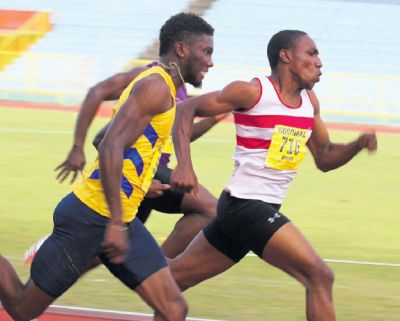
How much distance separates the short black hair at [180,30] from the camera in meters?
5.58

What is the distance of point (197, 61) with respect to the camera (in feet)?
18.3

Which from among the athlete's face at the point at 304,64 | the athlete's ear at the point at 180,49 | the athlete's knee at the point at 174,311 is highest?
the athlete's ear at the point at 180,49

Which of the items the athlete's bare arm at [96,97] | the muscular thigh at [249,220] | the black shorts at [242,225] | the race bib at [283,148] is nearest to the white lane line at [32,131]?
the athlete's bare arm at [96,97]

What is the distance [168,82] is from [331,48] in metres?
26.6

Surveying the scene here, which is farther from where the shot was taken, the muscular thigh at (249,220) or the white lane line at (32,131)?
the white lane line at (32,131)

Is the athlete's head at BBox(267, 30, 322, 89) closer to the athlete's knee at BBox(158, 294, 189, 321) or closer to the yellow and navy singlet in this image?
the yellow and navy singlet

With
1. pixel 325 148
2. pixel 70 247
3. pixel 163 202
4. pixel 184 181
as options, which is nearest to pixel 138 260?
pixel 70 247

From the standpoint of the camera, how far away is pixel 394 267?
29.1 ft

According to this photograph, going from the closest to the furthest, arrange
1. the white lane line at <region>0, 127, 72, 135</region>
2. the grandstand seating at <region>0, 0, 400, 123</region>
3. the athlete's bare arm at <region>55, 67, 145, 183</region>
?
the athlete's bare arm at <region>55, 67, 145, 183</region>, the white lane line at <region>0, 127, 72, 135</region>, the grandstand seating at <region>0, 0, 400, 123</region>

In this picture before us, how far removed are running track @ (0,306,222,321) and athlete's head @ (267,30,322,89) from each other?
163 cm

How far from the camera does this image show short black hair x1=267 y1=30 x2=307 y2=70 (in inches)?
236

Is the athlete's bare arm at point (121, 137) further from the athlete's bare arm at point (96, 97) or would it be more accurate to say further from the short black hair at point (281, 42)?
the athlete's bare arm at point (96, 97)

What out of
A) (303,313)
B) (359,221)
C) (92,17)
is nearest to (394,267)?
(303,313)

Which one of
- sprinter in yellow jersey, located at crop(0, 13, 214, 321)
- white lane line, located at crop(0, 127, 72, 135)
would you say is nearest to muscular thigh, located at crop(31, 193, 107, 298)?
sprinter in yellow jersey, located at crop(0, 13, 214, 321)
